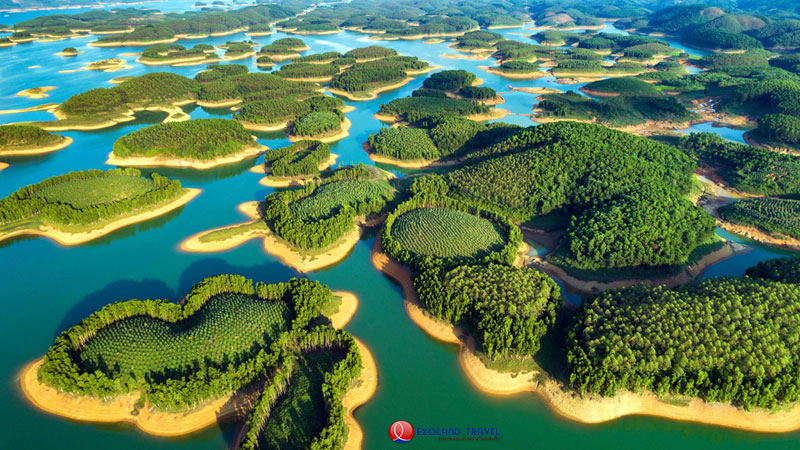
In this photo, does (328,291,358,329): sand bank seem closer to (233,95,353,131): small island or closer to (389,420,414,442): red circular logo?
(389,420,414,442): red circular logo

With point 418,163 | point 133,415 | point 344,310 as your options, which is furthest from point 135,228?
point 418,163

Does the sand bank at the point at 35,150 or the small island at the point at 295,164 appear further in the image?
the sand bank at the point at 35,150

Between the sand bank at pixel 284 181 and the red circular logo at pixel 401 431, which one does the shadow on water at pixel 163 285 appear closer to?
the red circular logo at pixel 401 431

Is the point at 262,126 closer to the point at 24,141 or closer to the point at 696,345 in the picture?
the point at 24,141

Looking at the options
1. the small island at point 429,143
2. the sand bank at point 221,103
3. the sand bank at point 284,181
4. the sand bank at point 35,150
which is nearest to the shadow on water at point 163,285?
the sand bank at point 284,181

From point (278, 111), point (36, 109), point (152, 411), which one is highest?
point (278, 111)

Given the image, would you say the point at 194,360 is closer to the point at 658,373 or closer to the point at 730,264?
the point at 658,373

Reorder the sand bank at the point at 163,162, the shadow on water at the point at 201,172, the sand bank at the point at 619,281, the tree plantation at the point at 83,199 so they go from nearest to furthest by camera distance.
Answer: the sand bank at the point at 619,281, the tree plantation at the point at 83,199, the shadow on water at the point at 201,172, the sand bank at the point at 163,162
